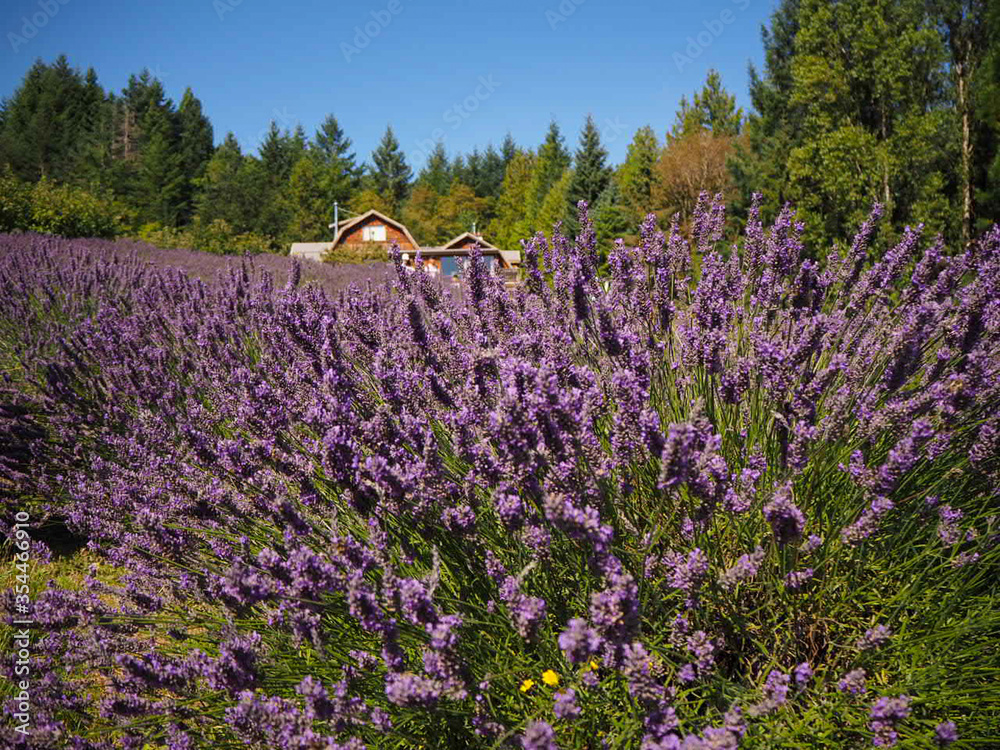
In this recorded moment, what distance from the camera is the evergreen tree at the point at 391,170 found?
6969 centimetres

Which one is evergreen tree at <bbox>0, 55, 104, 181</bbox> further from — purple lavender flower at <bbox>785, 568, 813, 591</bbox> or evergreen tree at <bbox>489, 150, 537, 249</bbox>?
purple lavender flower at <bbox>785, 568, 813, 591</bbox>

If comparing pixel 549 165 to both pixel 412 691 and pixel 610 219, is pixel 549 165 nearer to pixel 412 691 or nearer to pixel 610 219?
pixel 610 219

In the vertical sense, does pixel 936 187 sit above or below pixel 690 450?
above

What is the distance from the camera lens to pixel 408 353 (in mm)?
2584

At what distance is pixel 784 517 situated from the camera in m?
1.35

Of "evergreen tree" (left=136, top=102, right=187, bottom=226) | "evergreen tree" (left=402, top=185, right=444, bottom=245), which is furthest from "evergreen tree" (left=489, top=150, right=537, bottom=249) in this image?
"evergreen tree" (left=136, top=102, right=187, bottom=226)

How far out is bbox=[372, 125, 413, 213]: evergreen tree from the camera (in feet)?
229

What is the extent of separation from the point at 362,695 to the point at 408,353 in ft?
4.37

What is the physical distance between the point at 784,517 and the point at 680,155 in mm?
28410

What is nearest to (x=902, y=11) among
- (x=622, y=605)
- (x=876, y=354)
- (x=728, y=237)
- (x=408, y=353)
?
(x=728, y=237)

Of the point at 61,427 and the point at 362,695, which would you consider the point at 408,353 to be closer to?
the point at 362,695

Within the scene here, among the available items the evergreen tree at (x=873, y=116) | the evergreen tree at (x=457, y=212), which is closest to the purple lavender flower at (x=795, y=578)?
the evergreen tree at (x=873, y=116)

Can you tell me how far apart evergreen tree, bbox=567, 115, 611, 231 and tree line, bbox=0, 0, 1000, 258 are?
103 millimetres

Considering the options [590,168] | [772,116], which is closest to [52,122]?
[590,168]
